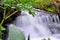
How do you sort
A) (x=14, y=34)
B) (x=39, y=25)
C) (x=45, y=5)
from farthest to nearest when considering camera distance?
(x=45, y=5)
(x=39, y=25)
(x=14, y=34)

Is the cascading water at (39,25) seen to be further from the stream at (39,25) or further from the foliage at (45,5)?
the foliage at (45,5)

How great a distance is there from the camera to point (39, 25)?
743 centimetres

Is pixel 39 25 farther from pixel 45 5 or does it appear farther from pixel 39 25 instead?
pixel 45 5

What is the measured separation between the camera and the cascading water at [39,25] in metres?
6.96

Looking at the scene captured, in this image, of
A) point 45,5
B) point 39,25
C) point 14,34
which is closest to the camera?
point 14,34

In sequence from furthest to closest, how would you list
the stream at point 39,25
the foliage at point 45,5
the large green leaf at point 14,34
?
1. the foliage at point 45,5
2. the stream at point 39,25
3. the large green leaf at point 14,34

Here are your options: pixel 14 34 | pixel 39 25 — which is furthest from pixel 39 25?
pixel 14 34

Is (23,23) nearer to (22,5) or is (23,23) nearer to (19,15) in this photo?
(19,15)

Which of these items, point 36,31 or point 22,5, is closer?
point 22,5

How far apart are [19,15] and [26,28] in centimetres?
59

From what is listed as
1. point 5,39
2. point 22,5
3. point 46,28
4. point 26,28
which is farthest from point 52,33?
point 22,5

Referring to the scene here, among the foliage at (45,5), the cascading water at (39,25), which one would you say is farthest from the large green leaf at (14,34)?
the foliage at (45,5)

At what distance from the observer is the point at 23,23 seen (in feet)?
23.7

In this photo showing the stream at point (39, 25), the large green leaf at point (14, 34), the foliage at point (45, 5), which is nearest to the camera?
the large green leaf at point (14, 34)
